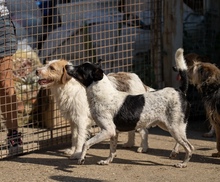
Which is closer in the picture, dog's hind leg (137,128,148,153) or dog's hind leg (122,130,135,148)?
dog's hind leg (137,128,148,153)

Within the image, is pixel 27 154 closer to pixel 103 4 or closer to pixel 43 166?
pixel 43 166

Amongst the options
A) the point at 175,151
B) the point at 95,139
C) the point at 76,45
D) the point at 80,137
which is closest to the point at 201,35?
the point at 76,45

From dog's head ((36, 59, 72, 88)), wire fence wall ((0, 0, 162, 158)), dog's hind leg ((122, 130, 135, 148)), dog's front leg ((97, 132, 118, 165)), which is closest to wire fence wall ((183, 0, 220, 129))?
wire fence wall ((0, 0, 162, 158))

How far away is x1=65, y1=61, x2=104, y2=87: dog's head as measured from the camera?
21.5 feet

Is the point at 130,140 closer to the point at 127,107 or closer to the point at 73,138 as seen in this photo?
the point at 73,138

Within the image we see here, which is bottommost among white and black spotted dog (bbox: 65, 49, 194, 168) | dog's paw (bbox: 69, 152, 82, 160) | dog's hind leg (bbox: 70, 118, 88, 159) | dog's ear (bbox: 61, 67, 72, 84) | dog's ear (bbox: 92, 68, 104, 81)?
dog's paw (bbox: 69, 152, 82, 160)

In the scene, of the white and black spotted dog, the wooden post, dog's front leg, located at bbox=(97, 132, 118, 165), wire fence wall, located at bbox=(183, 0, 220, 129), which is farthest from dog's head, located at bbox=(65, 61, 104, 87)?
wire fence wall, located at bbox=(183, 0, 220, 129)

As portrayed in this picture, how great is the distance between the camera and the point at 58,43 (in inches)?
334

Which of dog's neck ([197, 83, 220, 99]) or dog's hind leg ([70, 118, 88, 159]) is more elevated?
dog's neck ([197, 83, 220, 99])

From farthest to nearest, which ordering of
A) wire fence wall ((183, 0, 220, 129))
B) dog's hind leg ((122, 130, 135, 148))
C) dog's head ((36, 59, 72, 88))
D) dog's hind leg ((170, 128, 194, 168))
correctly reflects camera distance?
wire fence wall ((183, 0, 220, 129)) → dog's hind leg ((122, 130, 135, 148)) → dog's head ((36, 59, 72, 88)) → dog's hind leg ((170, 128, 194, 168))

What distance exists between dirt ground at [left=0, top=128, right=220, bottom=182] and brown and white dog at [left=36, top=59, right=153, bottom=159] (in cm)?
32

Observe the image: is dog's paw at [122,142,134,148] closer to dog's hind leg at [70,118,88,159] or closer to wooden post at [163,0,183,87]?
dog's hind leg at [70,118,88,159]

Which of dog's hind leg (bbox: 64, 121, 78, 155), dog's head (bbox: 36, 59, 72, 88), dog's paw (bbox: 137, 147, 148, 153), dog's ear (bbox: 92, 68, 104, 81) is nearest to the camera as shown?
dog's ear (bbox: 92, 68, 104, 81)

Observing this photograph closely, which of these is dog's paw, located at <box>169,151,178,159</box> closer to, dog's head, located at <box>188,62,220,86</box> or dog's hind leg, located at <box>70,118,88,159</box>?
dog's head, located at <box>188,62,220,86</box>
